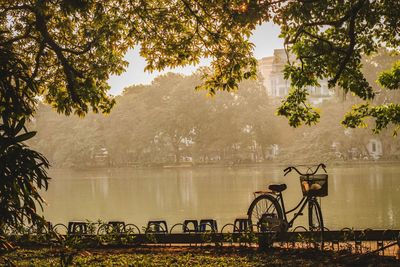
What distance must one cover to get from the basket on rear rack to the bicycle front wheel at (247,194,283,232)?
2.01ft

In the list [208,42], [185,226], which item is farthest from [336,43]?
[185,226]

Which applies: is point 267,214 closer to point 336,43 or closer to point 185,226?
point 185,226

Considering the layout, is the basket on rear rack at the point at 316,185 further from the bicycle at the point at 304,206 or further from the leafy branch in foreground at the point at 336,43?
the leafy branch in foreground at the point at 336,43

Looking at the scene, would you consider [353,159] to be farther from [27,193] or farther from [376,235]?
[27,193]

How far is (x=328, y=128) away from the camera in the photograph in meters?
47.9

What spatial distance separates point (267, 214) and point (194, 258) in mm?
1460

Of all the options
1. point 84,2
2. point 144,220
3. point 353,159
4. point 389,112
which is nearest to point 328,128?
point 353,159

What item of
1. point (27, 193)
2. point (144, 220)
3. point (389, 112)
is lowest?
point (144, 220)

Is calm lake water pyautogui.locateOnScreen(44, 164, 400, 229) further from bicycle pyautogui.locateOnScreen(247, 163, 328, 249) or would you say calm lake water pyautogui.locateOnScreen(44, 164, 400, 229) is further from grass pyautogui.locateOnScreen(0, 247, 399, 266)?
grass pyautogui.locateOnScreen(0, 247, 399, 266)

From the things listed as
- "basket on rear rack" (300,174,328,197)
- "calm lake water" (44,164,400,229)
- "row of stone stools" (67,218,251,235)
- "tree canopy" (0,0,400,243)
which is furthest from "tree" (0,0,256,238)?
"calm lake water" (44,164,400,229)

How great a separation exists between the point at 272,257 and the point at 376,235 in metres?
1.83

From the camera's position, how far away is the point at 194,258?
5.98m

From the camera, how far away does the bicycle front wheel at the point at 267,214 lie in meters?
6.70

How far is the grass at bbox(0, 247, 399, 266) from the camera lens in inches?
217
